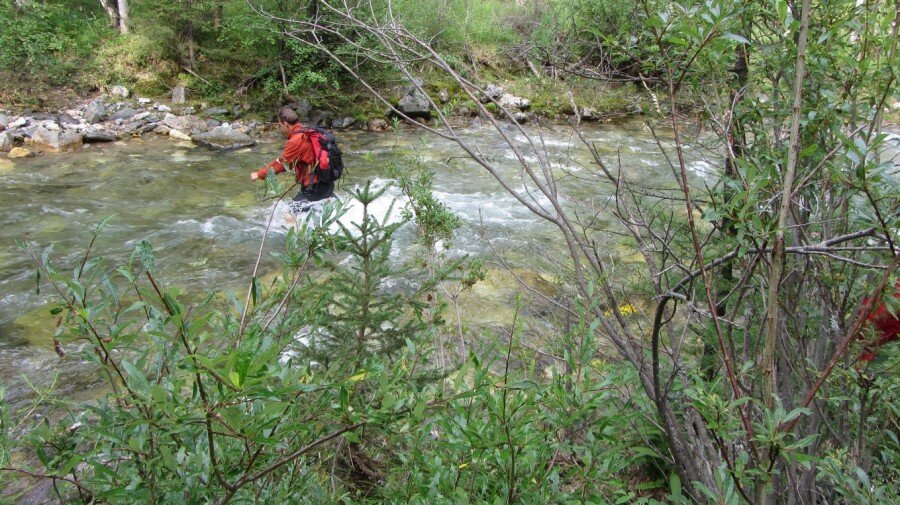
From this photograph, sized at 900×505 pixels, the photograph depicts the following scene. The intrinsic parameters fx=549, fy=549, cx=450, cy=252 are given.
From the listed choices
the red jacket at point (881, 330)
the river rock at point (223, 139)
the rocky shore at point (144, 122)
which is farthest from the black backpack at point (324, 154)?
the river rock at point (223, 139)

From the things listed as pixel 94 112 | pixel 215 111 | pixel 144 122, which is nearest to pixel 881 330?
pixel 144 122

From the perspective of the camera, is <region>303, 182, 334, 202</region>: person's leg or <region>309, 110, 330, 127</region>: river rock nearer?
<region>303, 182, 334, 202</region>: person's leg

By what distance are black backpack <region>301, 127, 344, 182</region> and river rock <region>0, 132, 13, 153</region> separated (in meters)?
8.28

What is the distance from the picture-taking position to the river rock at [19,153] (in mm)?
10891

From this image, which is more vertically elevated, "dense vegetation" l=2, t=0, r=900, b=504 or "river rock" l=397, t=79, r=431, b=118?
"dense vegetation" l=2, t=0, r=900, b=504

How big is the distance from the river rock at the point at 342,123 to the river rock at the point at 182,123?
320 cm

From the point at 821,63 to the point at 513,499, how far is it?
74.7 inches

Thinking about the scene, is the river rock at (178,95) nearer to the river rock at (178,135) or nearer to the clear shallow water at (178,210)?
the river rock at (178,135)

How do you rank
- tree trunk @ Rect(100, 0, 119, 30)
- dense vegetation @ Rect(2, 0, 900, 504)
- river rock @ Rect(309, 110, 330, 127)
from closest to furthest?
dense vegetation @ Rect(2, 0, 900, 504) < river rock @ Rect(309, 110, 330, 127) < tree trunk @ Rect(100, 0, 119, 30)

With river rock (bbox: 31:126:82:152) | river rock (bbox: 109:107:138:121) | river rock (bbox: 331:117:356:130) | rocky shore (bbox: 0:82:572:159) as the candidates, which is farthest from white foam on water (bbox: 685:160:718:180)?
river rock (bbox: 109:107:138:121)

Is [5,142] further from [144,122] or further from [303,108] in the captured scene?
[303,108]

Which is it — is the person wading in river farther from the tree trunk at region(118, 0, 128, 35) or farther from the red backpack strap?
the tree trunk at region(118, 0, 128, 35)

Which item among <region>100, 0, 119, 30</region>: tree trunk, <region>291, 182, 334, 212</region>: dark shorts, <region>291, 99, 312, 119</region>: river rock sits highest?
<region>100, 0, 119, 30</region>: tree trunk

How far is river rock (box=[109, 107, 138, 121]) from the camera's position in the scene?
43.9 feet
